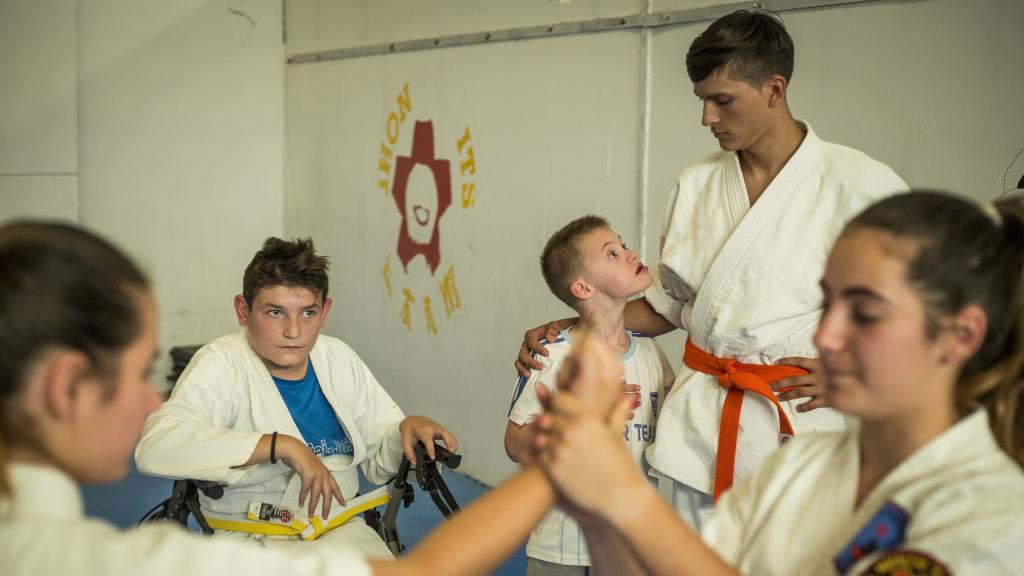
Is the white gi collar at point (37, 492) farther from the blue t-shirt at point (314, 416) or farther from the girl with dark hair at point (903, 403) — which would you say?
the blue t-shirt at point (314, 416)

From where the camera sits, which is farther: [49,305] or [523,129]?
[523,129]

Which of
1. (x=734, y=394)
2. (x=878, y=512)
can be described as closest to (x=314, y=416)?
(x=734, y=394)

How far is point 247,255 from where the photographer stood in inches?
231

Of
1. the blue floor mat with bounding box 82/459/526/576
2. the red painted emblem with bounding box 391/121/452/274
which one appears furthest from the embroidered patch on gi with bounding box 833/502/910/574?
the red painted emblem with bounding box 391/121/452/274

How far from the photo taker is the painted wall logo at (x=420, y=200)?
176 inches

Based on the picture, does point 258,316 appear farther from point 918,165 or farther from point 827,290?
point 918,165

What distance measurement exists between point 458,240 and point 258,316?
2090 millimetres

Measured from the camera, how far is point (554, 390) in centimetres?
219

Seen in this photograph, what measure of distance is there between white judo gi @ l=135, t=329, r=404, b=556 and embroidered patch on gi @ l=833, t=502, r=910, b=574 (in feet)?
4.53

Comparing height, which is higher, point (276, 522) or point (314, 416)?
point (314, 416)

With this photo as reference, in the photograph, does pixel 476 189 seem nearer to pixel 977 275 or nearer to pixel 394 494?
pixel 394 494

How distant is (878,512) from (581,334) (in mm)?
1149

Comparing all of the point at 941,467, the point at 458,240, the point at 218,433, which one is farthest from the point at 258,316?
the point at 458,240

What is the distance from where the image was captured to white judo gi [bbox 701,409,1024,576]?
1040 millimetres
